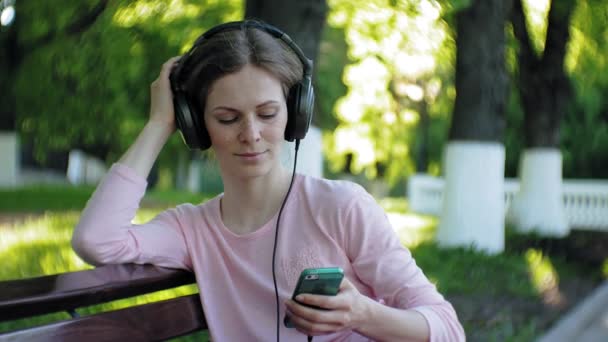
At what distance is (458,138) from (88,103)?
169 inches

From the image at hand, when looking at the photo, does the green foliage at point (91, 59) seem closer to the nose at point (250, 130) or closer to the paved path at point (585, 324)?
the paved path at point (585, 324)

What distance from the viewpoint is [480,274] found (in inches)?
272

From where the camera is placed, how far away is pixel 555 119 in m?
11.4

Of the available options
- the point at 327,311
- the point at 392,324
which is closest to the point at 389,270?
the point at 392,324

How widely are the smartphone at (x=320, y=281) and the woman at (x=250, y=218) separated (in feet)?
1.07

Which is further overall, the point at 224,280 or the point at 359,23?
the point at 359,23

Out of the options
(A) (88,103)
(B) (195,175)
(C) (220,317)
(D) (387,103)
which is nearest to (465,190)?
(A) (88,103)

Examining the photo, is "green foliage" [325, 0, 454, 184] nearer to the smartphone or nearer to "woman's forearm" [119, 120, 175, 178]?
"woman's forearm" [119, 120, 175, 178]

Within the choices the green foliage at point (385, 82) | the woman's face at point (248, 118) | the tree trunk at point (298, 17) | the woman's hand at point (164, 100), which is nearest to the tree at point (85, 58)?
the green foliage at point (385, 82)

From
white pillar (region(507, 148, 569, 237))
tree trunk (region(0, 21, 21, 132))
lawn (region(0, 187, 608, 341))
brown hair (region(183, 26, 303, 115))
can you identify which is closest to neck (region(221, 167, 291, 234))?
brown hair (region(183, 26, 303, 115))

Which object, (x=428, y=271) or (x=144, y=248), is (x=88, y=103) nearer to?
(x=428, y=271)

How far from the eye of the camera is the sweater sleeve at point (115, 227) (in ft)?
6.77

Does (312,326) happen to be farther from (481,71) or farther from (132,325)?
(481,71)

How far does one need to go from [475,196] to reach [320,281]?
275 inches
